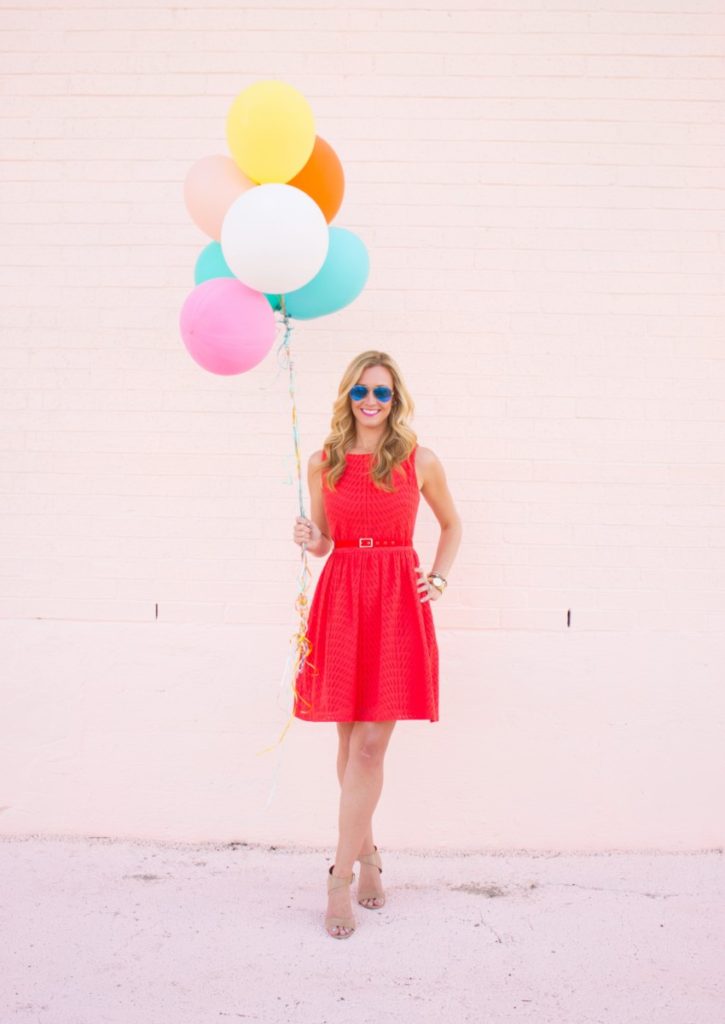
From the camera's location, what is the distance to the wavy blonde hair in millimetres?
2729

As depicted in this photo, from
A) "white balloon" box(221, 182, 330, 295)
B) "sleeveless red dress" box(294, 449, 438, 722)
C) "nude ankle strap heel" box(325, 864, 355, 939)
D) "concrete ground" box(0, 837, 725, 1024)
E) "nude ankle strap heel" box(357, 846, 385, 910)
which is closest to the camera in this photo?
"concrete ground" box(0, 837, 725, 1024)

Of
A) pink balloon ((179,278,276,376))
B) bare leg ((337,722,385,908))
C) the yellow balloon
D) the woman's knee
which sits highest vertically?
the yellow balloon

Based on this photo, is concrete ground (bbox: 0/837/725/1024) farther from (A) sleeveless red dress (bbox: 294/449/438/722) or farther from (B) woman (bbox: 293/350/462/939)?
(A) sleeveless red dress (bbox: 294/449/438/722)

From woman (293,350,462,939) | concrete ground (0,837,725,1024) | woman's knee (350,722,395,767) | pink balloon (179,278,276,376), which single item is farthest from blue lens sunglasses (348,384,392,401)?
concrete ground (0,837,725,1024)

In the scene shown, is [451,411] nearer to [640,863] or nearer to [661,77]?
[661,77]

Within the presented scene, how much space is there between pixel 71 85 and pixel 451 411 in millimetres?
1816

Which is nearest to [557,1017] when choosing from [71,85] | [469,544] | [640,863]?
[640,863]

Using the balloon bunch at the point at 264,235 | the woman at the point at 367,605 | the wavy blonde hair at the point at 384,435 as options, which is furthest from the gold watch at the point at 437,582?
the balloon bunch at the point at 264,235

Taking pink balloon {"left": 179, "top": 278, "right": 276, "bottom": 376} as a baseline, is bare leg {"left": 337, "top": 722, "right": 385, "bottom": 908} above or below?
below

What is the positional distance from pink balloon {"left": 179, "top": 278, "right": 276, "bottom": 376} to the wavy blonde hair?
1.01ft

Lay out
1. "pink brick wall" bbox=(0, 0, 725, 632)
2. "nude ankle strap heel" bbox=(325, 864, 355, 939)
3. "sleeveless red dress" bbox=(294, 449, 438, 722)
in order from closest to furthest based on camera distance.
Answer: "nude ankle strap heel" bbox=(325, 864, 355, 939) → "sleeveless red dress" bbox=(294, 449, 438, 722) → "pink brick wall" bbox=(0, 0, 725, 632)

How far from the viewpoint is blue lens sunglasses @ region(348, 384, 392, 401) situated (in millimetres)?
2699

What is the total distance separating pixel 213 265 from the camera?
8.79 feet

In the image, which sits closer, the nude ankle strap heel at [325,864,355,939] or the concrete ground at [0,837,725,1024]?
the concrete ground at [0,837,725,1024]
